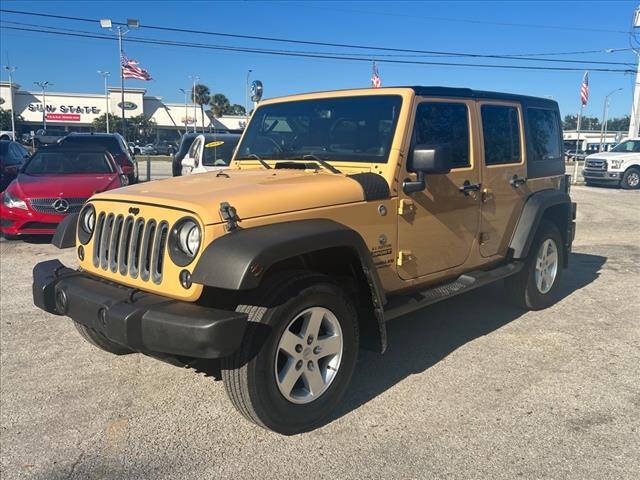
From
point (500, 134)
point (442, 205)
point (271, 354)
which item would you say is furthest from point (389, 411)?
point (500, 134)

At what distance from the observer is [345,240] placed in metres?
3.27

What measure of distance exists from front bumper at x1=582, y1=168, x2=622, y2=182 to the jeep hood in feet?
64.8

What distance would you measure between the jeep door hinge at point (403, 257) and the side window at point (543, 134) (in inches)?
87.5

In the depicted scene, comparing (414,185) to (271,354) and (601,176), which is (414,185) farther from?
(601,176)

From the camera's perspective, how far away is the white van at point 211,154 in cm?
1106

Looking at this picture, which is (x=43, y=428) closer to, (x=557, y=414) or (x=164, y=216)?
(x=164, y=216)

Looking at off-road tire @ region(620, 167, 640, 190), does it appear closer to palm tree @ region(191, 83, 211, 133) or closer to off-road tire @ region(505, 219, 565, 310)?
off-road tire @ region(505, 219, 565, 310)

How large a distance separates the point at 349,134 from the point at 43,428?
280 cm

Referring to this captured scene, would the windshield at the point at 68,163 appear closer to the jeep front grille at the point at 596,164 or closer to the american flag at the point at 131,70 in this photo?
the jeep front grille at the point at 596,164

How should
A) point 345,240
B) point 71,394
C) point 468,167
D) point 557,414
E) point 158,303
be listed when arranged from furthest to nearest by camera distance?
1. point 468,167
2. point 71,394
3. point 557,414
4. point 345,240
5. point 158,303

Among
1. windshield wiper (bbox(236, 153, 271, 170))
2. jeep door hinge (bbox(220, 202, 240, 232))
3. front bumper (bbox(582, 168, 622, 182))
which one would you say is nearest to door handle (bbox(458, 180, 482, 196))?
windshield wiper (bbox(236, 153, 271, 170))

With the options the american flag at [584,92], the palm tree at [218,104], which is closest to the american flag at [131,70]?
the american flag at [584,92]

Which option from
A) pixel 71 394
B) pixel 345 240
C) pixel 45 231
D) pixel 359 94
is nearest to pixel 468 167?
pixel 359 94

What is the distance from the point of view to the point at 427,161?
12.2 ft
